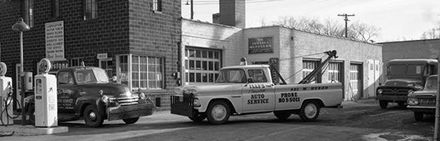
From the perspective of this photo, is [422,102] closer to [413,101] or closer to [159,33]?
[413,101]

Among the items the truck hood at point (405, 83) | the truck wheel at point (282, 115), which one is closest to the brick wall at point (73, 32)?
the truck wheel at point (282, 115)

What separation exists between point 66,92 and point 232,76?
516cm

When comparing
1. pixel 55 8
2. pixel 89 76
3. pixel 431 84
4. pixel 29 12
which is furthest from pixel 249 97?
pixel 29 12

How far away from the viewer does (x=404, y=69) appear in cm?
2295

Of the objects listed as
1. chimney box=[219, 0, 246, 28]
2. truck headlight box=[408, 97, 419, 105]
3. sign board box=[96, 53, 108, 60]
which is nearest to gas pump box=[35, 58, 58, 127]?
sign board box=[96, 53, 108, 60]

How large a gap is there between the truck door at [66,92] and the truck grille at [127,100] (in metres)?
1.55

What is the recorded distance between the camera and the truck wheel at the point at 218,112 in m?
15.0

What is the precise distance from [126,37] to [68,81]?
4979mm

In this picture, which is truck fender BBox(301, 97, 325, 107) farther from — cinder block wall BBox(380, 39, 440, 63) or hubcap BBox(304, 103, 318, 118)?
cinder block wall BBox(380, 39, 440, 63)

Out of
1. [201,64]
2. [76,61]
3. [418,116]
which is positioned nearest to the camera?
[418,116]

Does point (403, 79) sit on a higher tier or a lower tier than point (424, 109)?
higher

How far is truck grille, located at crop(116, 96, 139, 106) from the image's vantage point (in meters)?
15.0

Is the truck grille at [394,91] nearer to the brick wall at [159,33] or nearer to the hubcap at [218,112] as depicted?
the brick wall at [159,33]

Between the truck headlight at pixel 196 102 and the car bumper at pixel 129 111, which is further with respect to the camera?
the truck headlight at pixel 196 102
